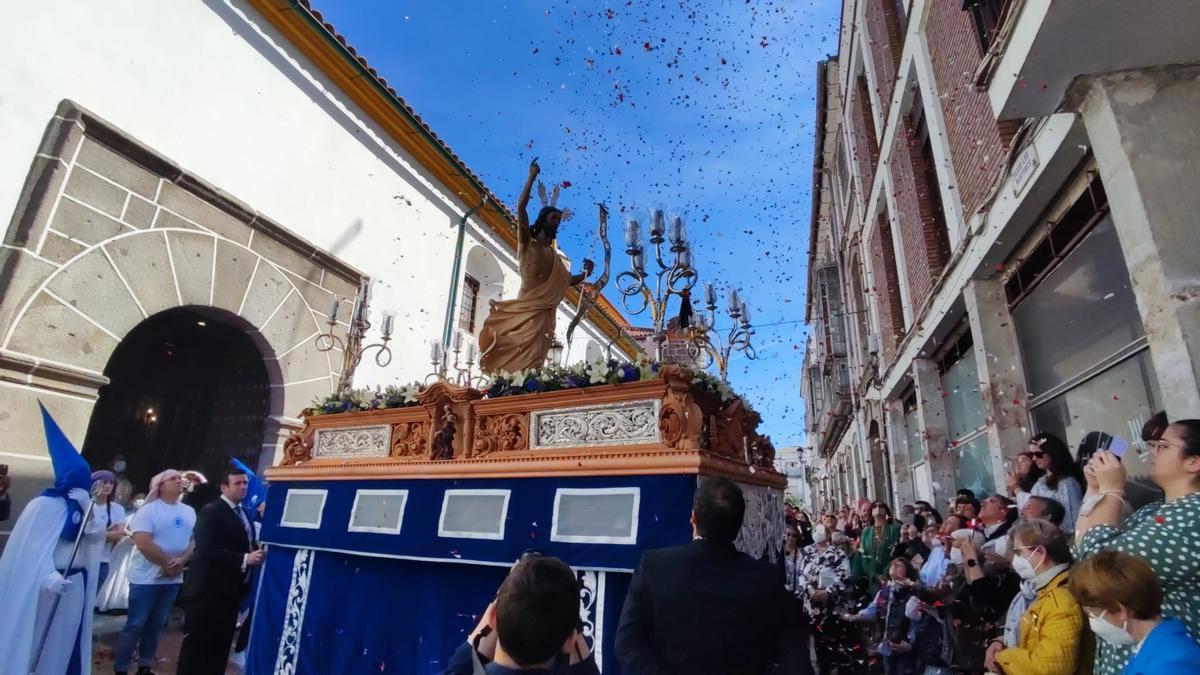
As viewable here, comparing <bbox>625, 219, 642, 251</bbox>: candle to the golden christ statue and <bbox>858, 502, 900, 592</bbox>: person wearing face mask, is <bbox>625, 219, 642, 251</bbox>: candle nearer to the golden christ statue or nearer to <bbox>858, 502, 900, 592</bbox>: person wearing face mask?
the golden christ statue

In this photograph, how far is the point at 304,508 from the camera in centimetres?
455

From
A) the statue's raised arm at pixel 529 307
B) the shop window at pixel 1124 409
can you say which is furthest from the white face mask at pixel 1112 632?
the statue's raised arm at pixel 529 307

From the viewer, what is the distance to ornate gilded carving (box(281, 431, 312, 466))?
4906mm

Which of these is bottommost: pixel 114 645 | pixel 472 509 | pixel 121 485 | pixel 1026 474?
pixel 114 645

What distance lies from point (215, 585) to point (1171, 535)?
208 inches

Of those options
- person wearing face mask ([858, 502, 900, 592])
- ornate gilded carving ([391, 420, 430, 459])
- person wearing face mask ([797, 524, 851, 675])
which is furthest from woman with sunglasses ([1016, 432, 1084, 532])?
ornate gilded carving ([391, 420, 430, 459])

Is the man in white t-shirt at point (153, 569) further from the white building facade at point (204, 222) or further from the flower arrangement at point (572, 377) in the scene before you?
the flower arrangement at point (572, 377)

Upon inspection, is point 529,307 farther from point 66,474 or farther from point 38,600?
point 38,600

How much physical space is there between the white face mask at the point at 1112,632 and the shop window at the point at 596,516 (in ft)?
6.02

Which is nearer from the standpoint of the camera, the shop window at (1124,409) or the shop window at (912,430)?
the shop window at (1124,409)

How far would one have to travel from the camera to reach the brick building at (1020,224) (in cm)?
337

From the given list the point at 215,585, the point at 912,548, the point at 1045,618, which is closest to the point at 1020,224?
the point at 912,548

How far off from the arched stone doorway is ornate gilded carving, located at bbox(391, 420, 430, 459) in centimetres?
416

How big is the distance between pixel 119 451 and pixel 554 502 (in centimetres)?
730
